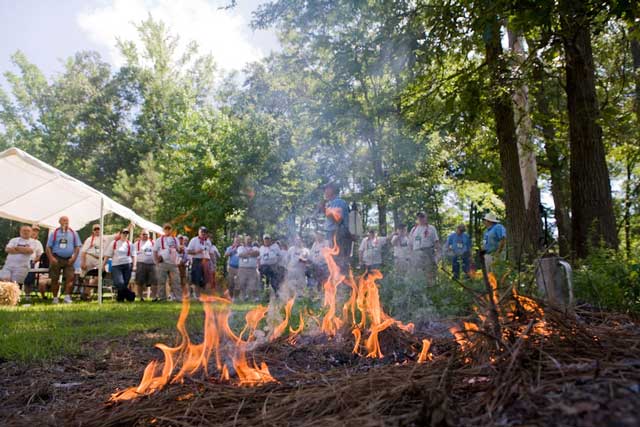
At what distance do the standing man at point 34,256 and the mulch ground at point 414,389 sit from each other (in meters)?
9.83

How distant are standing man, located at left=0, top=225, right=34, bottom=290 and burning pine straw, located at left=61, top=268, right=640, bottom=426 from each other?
10.9m

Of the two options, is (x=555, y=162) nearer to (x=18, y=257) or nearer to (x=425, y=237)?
(x=425, y=237)

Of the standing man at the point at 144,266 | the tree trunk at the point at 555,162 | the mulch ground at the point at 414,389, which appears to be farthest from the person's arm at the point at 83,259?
the tree trunk at the point at 555,162

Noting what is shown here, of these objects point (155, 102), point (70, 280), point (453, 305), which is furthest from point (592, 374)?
point (155, 102)

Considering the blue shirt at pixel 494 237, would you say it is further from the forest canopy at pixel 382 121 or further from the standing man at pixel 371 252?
the standing man at pixel 371 252

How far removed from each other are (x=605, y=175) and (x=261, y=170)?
17.6 meters

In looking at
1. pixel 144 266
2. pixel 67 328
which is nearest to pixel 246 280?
pixel 144 266

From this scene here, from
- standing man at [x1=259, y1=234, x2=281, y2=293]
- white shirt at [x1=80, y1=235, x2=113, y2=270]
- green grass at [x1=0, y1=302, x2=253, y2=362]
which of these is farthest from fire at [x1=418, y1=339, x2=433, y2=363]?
white shirt at [x1=80, y1=235, x2=113, y2=270]

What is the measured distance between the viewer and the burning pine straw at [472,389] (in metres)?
1.89

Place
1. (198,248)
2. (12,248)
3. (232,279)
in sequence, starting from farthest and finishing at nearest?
(232,279), (198,248), (12,248)

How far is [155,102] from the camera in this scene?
134ft

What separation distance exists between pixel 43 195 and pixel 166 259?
397 centimetres

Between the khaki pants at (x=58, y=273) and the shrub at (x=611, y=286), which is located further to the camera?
the khaki pants at (x=58, y=273)

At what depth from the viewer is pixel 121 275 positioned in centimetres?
1277
